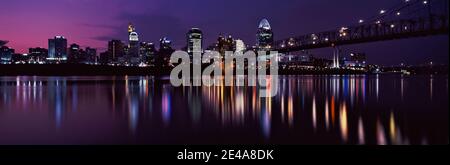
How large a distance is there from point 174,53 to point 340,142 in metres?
144

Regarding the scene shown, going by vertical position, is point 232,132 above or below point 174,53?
below

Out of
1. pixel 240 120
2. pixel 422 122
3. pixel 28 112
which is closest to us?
pixel 422 122

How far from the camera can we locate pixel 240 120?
11664 mm

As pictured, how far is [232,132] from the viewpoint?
376 inches

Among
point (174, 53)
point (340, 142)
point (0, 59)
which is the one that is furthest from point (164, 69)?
point (340, 142)

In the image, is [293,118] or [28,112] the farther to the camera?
[28,112]

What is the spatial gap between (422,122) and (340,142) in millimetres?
4015

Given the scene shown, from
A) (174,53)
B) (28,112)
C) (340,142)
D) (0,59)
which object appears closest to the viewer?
(340,142)
